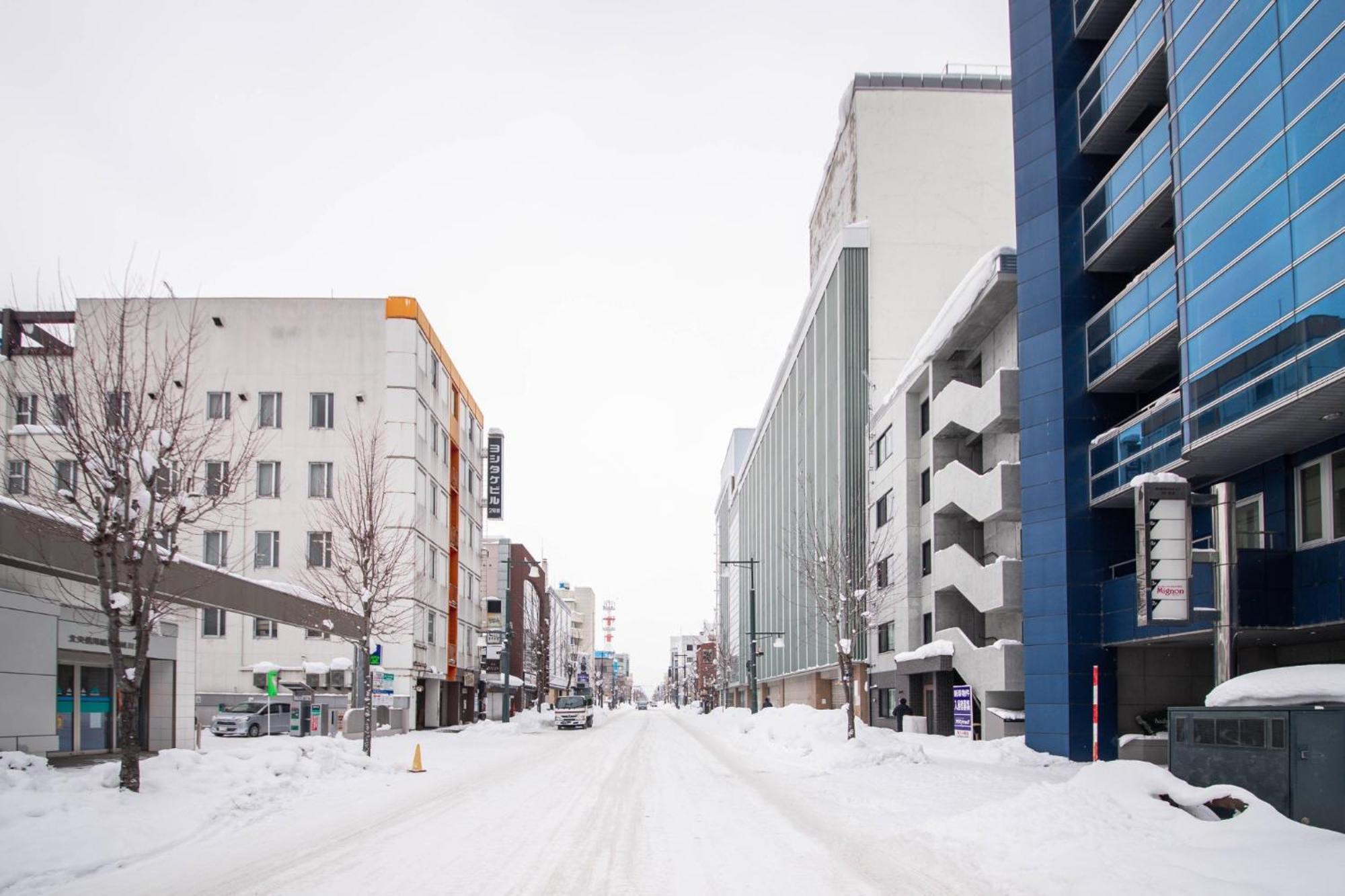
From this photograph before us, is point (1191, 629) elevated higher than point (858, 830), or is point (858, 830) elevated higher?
point (1191, 629)

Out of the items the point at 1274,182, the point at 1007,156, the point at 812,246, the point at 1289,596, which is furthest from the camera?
the point at 812,246

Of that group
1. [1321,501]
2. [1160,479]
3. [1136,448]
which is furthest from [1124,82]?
[1160,479]

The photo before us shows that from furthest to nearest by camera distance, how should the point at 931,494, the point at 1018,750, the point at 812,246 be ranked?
the point at 812,246 < the point at 931,494 < the point at 1018,750

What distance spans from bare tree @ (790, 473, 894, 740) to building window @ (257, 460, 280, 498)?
78.1ft

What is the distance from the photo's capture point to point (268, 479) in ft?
163

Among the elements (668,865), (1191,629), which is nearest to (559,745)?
(1191,629)

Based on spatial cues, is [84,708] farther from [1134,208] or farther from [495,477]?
[495,477]

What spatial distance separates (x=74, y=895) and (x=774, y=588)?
85.5m

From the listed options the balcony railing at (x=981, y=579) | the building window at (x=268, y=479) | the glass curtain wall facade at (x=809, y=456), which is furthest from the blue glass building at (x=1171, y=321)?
the building window at (x=268, y=479)

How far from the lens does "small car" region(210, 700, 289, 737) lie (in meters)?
38.2

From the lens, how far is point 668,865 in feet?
37.7

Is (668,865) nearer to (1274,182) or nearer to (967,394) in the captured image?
(1274,182)

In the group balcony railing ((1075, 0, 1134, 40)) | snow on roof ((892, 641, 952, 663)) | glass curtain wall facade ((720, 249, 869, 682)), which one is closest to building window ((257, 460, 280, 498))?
glass curtain wall facade ((720, 249, 869, 682))

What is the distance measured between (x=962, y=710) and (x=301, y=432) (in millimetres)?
31278
